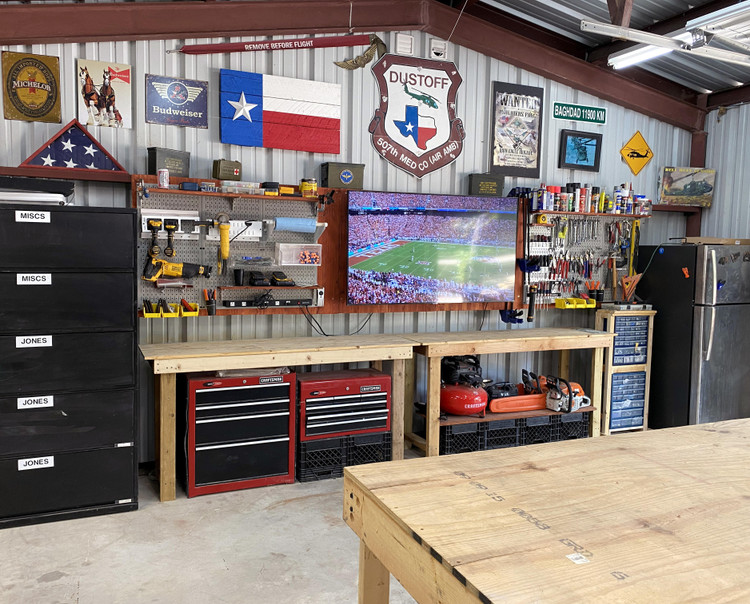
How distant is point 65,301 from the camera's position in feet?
10.9

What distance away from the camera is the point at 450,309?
504 centimetres

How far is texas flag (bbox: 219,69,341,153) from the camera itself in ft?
14.0

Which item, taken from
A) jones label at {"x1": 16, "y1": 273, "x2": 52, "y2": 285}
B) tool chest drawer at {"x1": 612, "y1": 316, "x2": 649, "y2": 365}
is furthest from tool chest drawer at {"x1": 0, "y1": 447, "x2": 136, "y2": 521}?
tool chest drawer at {"x1": 612, "y1": 316, "x2": 649, "y2": 365}

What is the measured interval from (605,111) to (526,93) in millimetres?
886

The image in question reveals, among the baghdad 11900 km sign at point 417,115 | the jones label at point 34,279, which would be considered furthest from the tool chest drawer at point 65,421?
the baghdad 11900 km sign at point 417,115

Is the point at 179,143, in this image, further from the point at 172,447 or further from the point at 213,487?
the point at 213,487

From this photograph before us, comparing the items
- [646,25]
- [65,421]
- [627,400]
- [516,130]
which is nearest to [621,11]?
[646,25]

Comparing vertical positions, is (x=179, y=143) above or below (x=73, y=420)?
above

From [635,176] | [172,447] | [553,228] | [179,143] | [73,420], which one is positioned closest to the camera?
[73,420]

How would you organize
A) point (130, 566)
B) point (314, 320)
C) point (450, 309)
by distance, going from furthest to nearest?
point (450, 309)
point (314, 320)
point (130, 566)

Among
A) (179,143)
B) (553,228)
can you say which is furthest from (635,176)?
(179,143)

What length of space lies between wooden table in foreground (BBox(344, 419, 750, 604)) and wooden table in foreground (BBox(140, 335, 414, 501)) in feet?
6.86

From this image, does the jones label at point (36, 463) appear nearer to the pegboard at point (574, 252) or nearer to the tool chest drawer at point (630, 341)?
the pegboard at point (574, 252)

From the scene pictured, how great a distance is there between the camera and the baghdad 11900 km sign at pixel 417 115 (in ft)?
15.7
